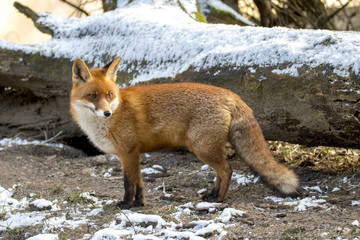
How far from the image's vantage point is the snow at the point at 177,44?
398 cm

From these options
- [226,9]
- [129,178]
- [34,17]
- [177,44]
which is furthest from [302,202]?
[226,9]

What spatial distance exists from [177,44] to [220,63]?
847 mm

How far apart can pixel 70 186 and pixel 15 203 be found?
0.75 meters

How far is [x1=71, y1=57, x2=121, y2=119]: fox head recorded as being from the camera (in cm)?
332

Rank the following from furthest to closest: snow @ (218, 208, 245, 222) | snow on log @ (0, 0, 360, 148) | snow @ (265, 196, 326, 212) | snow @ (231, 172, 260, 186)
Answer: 1. snow @ (231, 172, 260, 186)
2. snow on log @ (0, 0, 360, 148)
3. snow @ (265, 196, 326, 212)
4. snow @ (218, 208, 245, 222)

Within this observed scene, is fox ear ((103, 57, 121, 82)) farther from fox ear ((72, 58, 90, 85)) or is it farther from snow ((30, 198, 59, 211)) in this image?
snow ((30, 198, 59, 211))

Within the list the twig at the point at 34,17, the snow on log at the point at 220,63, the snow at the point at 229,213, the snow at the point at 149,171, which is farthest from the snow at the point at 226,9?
the snow at the point at 229,213

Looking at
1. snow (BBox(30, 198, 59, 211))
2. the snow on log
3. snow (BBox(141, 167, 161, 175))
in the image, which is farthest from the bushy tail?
snow (BBox(30, 198, 59, 211))

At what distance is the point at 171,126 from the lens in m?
3.54

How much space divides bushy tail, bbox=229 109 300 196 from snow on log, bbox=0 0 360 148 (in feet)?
2.53

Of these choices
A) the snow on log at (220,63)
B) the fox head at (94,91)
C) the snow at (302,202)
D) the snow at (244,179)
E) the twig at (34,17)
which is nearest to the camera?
the snow at (302,202)

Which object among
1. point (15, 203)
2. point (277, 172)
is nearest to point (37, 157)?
point (15, 203)

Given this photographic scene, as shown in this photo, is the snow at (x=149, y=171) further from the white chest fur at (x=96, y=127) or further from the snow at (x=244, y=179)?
the white chest fur at (x=96, y=127)

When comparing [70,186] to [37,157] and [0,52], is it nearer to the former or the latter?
[37,157]
